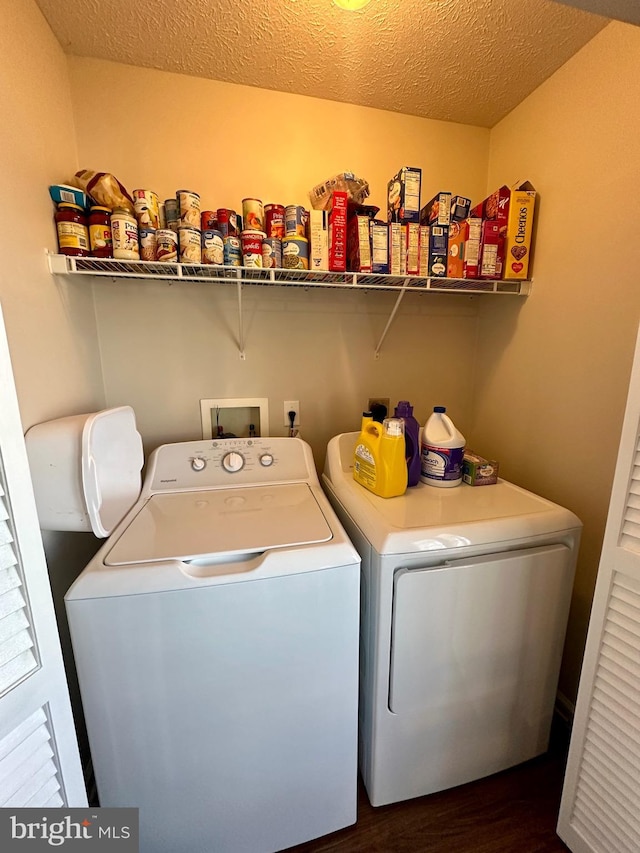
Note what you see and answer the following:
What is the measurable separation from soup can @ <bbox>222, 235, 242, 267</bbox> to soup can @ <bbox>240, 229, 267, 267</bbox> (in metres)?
0.03

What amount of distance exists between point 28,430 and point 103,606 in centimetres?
54

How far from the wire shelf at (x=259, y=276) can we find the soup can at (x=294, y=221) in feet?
0.46

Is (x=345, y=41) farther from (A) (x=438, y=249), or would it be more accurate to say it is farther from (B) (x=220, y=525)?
(B) (x=220, y=525)

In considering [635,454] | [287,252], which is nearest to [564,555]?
[635,454]

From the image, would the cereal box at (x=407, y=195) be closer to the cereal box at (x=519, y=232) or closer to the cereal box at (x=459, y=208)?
the cereal box at (x=459, y=208)

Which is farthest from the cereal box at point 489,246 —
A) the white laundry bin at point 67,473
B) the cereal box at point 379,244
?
the white laundry bin at point 67,473

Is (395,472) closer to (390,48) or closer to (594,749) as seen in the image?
A: (594,749)

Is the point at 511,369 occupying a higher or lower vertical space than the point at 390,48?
lower

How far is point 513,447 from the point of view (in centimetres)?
167

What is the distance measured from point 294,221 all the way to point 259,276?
238 millimetres

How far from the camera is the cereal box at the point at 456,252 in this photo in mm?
1460

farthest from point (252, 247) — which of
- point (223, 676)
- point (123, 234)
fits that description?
point (223, 676)

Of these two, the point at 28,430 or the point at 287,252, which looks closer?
the point at 28,430

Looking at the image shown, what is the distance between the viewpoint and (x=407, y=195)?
1.38m
